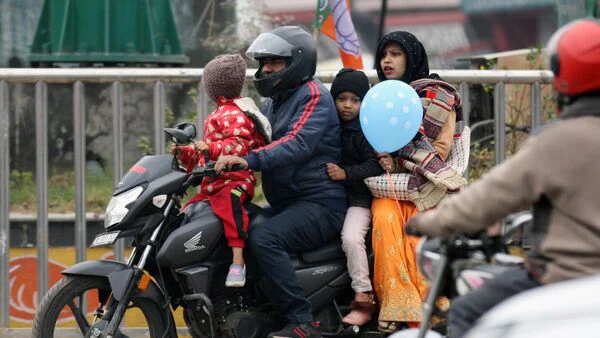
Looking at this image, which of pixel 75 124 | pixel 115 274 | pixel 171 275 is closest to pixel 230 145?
pixel 171 275

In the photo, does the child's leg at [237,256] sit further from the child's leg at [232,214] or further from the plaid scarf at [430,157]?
the plaid scarf at [430,157]

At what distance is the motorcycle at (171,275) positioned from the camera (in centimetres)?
681

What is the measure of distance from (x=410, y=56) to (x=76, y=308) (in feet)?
7.09

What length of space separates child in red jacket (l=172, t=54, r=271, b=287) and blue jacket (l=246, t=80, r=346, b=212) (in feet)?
0.43

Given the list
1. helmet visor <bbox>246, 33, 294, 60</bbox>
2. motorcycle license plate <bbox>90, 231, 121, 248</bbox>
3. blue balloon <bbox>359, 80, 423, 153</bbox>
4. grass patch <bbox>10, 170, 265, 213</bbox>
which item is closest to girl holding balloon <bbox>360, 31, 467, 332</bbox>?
blue balloon <bbox>359, 80, 423, 153</bbox>

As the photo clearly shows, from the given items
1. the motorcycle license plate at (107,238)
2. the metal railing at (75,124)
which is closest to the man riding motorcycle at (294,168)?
the motorcycle license plate at (107,238)

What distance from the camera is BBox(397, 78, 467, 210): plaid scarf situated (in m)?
7.09

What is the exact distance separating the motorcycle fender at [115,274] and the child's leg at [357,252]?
3.21 ft

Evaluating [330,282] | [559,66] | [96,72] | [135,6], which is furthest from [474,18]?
[559,66]

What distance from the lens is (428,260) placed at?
17.1 ft

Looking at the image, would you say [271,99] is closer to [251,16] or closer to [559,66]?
[559,66]

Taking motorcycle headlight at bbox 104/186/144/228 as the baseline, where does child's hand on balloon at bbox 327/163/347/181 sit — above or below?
above

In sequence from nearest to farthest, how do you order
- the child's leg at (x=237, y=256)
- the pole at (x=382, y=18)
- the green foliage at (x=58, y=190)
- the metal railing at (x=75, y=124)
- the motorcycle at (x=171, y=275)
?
1. the motorcycle at (x=171, y=275)
2. the child's leg at (x=237, y=256)
3. the metal railing at (x=75, y=124)
4. the green foliage at (x=58, y=190)
5. the pole at (x=382, y=18)

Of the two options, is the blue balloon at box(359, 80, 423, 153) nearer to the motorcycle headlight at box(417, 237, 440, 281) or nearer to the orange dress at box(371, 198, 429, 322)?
the orange dress at box(371, 198, 429, 322)
